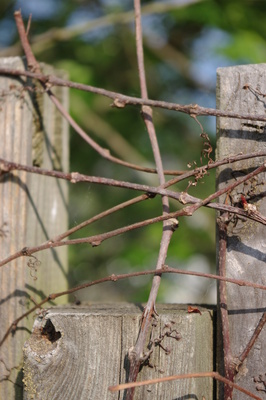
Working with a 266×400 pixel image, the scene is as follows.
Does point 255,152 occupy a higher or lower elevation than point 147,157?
lower

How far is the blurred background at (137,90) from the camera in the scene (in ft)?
14.0

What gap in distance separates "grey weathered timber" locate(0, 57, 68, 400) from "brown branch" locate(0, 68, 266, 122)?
2.4 inches

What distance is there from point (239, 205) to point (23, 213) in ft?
2.22

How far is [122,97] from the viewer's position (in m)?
1.74

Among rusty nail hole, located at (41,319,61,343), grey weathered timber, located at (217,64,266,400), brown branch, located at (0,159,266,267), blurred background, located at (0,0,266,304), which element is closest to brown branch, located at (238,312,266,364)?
grey weathered timber, located at (217,64,266,400)

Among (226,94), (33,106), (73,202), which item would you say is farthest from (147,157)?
(226,94)

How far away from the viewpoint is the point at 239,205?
1.56 metres

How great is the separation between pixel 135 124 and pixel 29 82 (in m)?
3.38

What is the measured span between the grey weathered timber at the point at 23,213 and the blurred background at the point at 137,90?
207 centimetres

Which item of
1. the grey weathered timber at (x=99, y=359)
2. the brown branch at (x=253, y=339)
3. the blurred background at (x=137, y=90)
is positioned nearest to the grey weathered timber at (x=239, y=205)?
the brown branch at (x=253, y=339)

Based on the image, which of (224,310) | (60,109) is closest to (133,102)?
(60,109)

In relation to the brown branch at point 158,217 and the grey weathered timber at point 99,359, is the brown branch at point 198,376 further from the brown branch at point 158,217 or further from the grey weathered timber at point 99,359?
the brown branch at point 158,217

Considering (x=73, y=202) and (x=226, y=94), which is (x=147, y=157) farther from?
(x=226, y=94)

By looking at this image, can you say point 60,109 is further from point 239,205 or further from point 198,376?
point 198,376
